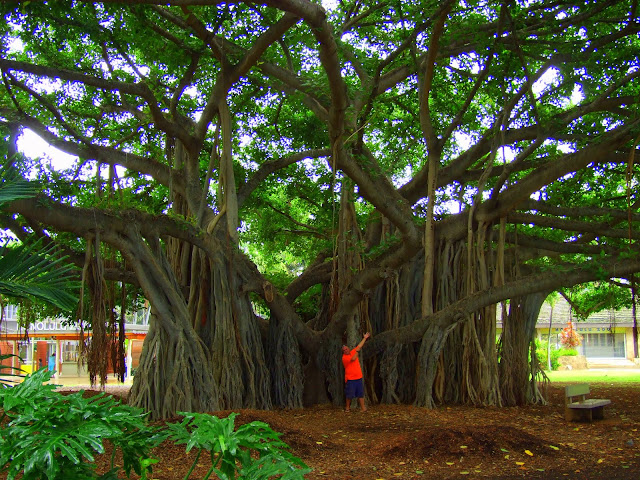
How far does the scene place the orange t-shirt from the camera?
9500 mm

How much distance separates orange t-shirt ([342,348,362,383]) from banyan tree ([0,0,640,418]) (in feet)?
1.30

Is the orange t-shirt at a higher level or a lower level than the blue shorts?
higher

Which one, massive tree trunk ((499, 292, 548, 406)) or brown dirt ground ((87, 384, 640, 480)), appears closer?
brown dirt ground ((87, 384, 640, 480))

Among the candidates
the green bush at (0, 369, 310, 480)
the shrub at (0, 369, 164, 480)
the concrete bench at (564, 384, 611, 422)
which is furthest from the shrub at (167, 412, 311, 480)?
the concrete bench at (564, 384, 611, 422)

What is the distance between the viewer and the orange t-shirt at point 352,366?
31.2ft

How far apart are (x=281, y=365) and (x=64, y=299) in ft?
22.7

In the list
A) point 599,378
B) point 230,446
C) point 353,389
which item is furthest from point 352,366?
point 599,378

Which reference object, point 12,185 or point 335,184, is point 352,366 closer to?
point 335,184

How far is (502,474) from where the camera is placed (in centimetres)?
544

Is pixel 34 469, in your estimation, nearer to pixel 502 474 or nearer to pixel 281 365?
pixel 502 474

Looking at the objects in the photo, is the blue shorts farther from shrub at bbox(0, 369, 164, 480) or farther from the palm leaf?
shrub at bbox(0, 369, 164, 480)

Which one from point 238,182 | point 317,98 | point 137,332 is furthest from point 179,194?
point 137,332

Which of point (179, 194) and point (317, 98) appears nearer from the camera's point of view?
point (317, 98)

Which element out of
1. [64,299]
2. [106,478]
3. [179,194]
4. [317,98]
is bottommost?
[106,478]
